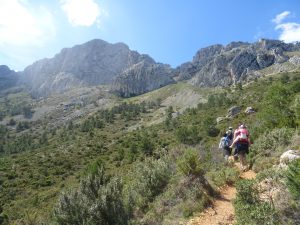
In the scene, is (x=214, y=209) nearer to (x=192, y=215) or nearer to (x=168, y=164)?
(x=192, y=215)

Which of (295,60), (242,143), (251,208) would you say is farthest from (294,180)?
(295,60)

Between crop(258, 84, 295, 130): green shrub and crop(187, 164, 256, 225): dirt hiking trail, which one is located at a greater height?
crop(258, 84, 295, 130): green shrub

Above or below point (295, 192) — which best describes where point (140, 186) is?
below

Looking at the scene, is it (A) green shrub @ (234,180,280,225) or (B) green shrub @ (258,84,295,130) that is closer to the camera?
(A) green shrub @ (234,180,280,225)

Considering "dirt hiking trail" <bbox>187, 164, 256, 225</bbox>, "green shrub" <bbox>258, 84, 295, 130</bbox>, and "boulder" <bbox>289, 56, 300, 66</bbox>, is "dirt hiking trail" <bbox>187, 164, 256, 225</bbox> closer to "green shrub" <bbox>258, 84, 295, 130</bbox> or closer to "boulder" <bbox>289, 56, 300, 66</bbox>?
"green shrub" <bbox>258, 84, 295, 130</bbox>

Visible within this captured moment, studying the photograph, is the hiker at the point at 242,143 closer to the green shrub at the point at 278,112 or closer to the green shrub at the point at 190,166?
Result: the green shrub at the point at 278,112

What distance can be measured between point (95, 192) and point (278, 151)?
6469 mm

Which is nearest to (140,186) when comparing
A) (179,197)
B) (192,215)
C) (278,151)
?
(179,197)

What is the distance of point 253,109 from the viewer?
67375 mm

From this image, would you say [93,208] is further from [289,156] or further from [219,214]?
[289,156]

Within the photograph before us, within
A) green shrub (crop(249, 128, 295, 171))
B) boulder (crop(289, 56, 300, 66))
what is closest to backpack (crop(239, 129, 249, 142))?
green shrub (crop(249, 128, 295, 171))

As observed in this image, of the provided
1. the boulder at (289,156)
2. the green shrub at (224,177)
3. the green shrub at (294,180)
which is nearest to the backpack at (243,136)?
the green shrub at (224,177)

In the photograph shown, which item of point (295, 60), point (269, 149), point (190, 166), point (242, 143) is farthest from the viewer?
point (295, 60)

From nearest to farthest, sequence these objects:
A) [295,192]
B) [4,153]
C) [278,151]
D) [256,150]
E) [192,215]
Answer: [295,192]
[192,215]
[278,151]
[256,150]
[4,153]
